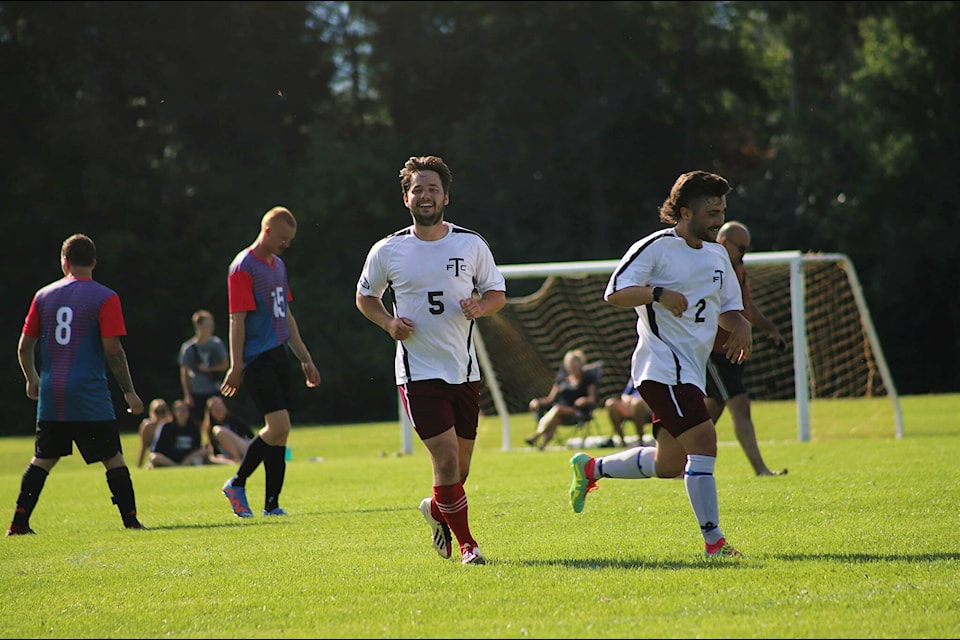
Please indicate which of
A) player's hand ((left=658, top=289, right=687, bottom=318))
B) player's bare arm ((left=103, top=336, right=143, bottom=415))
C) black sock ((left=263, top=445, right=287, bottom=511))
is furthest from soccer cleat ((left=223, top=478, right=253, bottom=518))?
player's hand ((left=658, top=289, right=687, bottom=318))

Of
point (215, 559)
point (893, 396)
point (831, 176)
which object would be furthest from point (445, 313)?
point (831, 176)

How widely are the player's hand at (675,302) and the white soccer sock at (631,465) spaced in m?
1.03

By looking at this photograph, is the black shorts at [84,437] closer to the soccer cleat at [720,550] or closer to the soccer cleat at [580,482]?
the soccer cleat at [580,482]

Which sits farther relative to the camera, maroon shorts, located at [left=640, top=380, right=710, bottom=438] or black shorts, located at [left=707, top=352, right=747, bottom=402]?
black shorts, located at [left=707, top=352, right=747, bottom=402]

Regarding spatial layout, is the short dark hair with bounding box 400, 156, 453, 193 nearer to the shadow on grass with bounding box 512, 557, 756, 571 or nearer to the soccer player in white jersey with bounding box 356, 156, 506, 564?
the soccer player in white jersey with bounding box 356, 156, 506, 564

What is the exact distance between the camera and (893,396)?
1775 cm

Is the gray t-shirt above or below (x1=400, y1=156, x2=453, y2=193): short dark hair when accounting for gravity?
below

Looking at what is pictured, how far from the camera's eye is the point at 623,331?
82.5 feet

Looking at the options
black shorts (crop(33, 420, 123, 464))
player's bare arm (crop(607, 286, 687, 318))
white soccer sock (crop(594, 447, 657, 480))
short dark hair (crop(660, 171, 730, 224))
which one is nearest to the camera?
player's bare arm (crop(607, 286, 687, 318))

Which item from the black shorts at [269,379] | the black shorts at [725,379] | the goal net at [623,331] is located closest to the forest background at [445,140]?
the goal net at [623,331]

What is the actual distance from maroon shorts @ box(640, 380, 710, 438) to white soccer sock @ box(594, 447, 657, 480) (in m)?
0.58

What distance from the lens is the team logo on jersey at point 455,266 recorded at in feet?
22.2

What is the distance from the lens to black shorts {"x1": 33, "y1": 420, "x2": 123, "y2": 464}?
9172mm

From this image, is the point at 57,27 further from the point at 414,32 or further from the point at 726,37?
the point at 726,37
